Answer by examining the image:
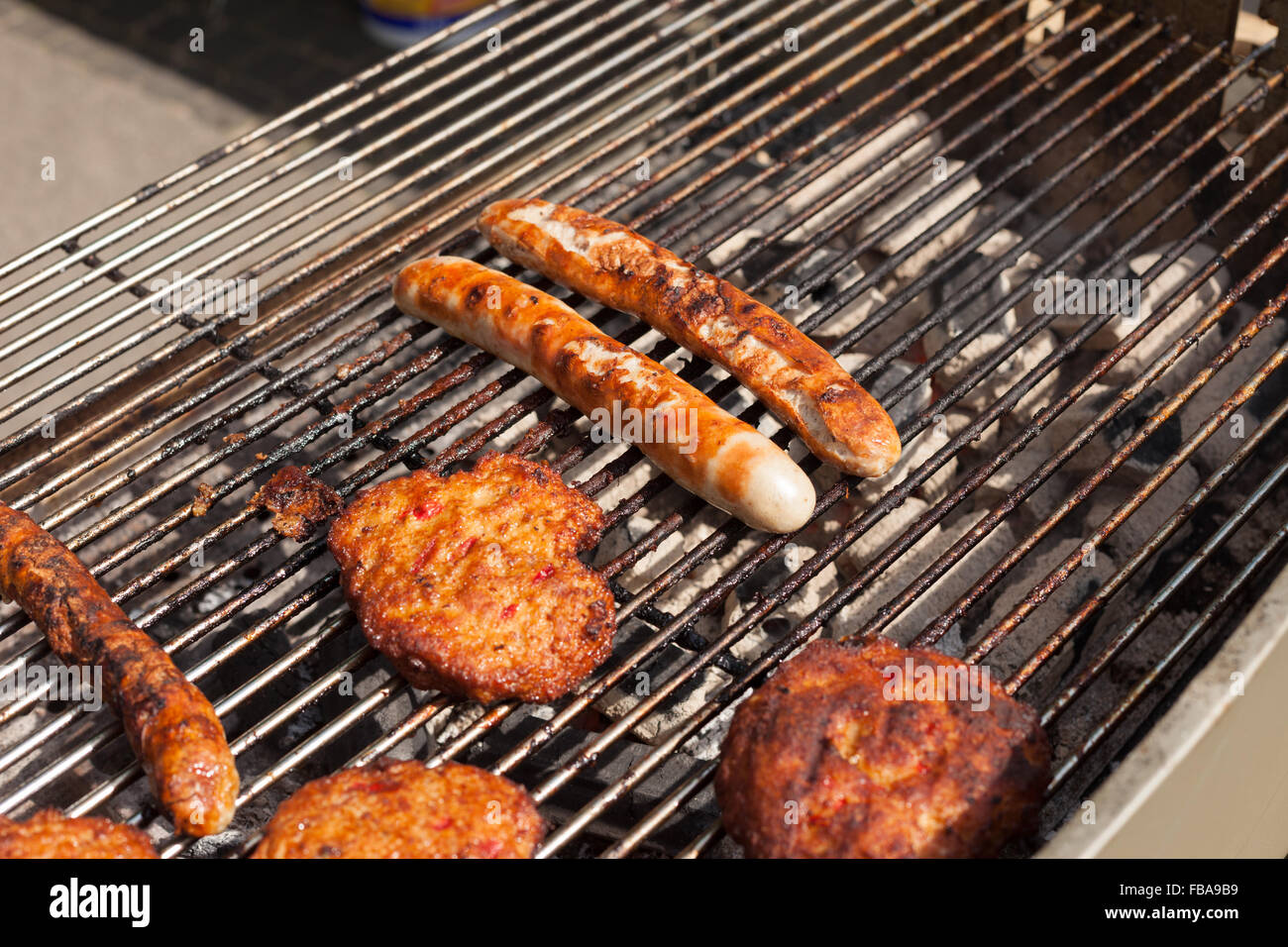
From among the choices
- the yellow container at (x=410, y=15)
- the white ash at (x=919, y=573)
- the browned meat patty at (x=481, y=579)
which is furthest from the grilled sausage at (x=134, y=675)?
the yellow container at (x=410, y=15)

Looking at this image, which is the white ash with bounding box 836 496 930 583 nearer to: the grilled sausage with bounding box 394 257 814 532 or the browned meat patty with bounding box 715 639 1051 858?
the grilled sausage with bounding box 394 257 814 532

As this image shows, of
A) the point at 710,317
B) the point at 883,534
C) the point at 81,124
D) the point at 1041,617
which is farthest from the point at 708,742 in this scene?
the point at 81,124

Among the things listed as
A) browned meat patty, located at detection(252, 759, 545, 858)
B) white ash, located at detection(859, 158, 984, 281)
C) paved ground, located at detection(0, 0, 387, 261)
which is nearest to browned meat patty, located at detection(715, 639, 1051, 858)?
browned meat patty, located at detection(252, 759, 545, 858)

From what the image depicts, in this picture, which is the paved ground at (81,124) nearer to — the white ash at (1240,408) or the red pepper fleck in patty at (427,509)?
the red pepper fleck in patty at (427,509)

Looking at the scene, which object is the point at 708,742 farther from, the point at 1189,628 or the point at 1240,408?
the point at 1240,408
